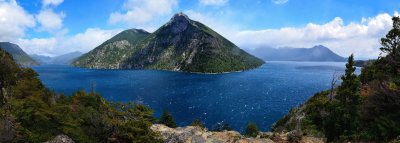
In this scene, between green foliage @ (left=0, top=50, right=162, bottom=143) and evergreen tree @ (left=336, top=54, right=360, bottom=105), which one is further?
evergreen tree @ (left=336, top=54, right=360, bottom=105)

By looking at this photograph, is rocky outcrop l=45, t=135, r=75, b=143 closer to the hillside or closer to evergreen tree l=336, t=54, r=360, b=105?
the hillside

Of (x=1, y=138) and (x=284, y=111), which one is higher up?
(x=1, y=138)

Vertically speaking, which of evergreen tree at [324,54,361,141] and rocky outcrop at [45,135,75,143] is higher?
evergreen tree at [324,54,361,141]

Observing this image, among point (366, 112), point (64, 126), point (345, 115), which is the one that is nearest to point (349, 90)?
point (345, 115)

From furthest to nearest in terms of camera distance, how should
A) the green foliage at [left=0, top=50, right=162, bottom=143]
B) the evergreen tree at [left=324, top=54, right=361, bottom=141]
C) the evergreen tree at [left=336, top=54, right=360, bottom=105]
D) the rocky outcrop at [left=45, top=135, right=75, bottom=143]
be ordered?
the evergreen tree at [left=336, top=54, right=360, bottom=105], the evergreen tree at [left=324, top=54, right=361, bottom=141], the rocky outcrop at [left=45, top=135, right=75, bottom=143], the green foliage at [left=0, top=50, right=162, bottom=143]

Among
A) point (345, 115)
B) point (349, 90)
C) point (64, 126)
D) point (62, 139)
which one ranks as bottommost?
point (62, 139)

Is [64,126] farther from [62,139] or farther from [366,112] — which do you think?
[366,112]

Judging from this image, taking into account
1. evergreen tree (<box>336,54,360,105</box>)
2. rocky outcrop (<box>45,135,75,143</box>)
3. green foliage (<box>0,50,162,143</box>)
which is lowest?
rocky outcrop (<box>45,135,75,143</box>)

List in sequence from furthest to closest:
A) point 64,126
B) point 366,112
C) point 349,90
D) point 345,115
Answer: point 349,90 < point 345,115 < point 64,126 < point 366,112

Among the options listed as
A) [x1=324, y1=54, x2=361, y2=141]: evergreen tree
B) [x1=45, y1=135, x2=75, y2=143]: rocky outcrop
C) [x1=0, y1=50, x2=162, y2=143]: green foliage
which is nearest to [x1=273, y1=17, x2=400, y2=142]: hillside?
[x1=324, y1=54, x2=361, y2=141]: evergreen tree

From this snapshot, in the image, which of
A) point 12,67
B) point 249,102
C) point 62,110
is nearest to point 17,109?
point 62,110

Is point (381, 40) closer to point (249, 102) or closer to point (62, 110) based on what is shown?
point (62, 110)
